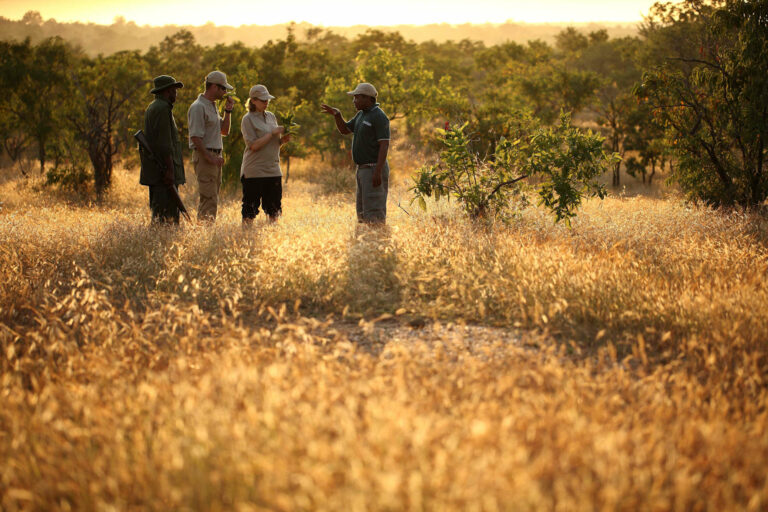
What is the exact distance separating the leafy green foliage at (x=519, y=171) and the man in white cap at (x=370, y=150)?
1.57 ft

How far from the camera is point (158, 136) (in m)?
5.68

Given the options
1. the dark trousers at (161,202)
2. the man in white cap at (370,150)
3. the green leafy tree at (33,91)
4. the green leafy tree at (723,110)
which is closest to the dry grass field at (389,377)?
the dark trousers at (161,202)

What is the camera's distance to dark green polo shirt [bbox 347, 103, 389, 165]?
587 cm

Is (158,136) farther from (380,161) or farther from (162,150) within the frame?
(380,161)

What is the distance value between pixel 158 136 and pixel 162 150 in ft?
0.49

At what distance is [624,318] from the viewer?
11.7 ft

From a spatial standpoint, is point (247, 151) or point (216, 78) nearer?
point (216, 78)

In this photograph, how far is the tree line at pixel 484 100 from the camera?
7699 millimetres

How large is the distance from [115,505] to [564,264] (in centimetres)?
353

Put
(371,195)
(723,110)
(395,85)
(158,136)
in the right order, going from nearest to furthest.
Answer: (158,136) < (371,195) < (723,110) < (395,85)

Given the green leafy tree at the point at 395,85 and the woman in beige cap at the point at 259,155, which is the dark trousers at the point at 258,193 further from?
the green leafy tree at the point at 395,85

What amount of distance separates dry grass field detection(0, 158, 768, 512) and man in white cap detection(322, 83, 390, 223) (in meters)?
0.71

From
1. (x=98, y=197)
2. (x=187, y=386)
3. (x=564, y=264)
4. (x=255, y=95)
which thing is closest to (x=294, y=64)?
(x=98, y=197)

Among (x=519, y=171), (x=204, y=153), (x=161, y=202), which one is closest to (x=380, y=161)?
(x=519, y=171)
